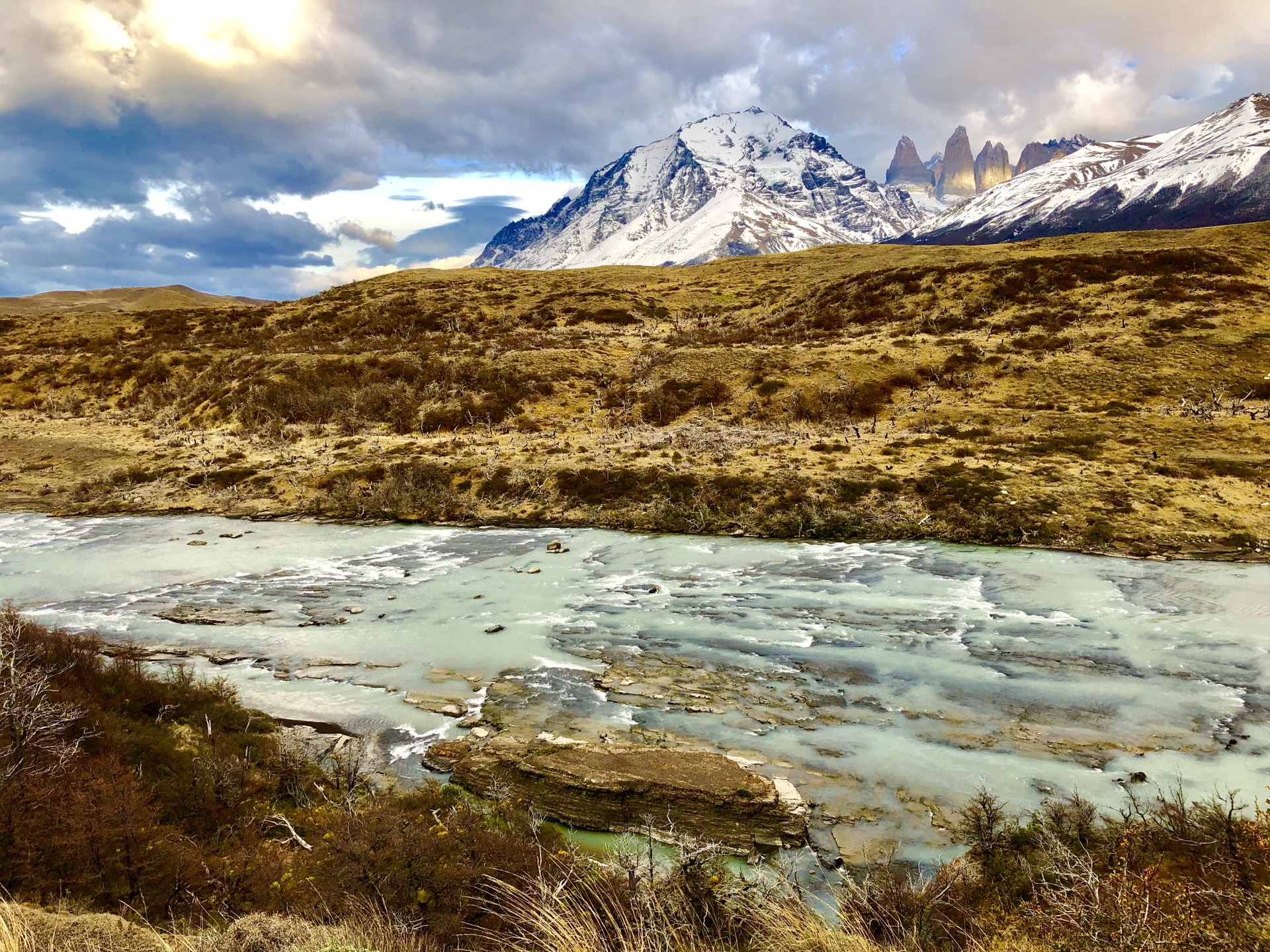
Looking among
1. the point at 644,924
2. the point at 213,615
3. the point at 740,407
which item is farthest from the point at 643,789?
the point at 740,407

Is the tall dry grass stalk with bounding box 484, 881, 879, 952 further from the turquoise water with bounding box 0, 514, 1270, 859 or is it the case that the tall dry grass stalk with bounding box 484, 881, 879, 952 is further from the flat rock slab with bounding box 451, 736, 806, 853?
the turquoise water with bounding box 0, 514, 1270, 859

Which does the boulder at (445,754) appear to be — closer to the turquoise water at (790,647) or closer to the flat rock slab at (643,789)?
the flat rock slab at (643,789)

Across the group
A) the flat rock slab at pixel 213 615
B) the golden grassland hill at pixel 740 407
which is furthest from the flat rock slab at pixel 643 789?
the golden grassland hill at pixel 740 407

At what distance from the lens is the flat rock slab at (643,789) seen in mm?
9500

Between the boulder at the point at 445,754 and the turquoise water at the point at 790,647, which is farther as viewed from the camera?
the boulder at the point at 445,754

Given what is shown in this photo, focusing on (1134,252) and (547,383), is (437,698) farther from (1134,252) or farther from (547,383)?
(1134,252)

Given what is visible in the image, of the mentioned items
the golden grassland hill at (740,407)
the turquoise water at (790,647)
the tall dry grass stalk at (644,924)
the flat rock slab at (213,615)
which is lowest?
the turquoise water at (790,647)

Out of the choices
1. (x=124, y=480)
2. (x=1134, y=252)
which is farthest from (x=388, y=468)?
(x=1134, y=252)

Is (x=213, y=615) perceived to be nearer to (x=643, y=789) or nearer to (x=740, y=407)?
(x=643, y=789)

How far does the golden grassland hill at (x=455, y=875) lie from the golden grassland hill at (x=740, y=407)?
17998 millimetres

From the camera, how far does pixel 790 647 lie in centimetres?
1631

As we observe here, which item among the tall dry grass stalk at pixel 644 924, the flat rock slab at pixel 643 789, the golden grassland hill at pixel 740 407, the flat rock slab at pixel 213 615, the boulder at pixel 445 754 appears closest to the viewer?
the tall dry grass stalk at pixel 644 924

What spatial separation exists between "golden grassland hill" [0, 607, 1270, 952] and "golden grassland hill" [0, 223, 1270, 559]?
1800cm

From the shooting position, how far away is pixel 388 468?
3441 cm
